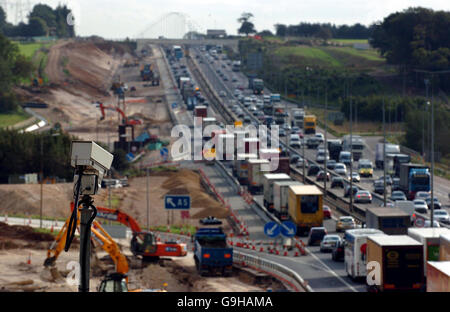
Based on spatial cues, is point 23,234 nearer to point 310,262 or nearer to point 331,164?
point 310,262

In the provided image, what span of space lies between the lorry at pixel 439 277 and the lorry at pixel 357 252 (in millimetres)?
9970

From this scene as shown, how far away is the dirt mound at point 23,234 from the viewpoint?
47469 mm

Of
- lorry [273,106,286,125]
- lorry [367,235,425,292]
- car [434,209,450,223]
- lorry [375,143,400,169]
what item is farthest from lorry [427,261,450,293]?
lorry [273,106,286,125]

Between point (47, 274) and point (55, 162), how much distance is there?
1632 inches

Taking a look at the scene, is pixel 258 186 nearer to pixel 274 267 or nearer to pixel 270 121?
pixel 274 267

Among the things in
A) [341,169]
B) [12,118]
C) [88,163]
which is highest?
[88,163]

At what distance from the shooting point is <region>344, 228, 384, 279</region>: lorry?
109 feet

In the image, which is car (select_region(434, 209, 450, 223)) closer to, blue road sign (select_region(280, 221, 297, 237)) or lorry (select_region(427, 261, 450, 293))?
blue road sign (select_region(280, 221, 297, 237))

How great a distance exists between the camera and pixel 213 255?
38031mm

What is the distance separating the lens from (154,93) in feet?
589

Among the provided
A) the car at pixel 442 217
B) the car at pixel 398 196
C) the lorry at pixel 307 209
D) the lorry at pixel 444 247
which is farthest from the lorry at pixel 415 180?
the lorry at pixel 444 247

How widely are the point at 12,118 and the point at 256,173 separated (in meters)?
77.2

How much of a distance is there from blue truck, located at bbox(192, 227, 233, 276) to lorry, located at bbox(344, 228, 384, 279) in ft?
18.4

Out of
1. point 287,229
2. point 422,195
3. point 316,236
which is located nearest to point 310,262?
point 287,229
